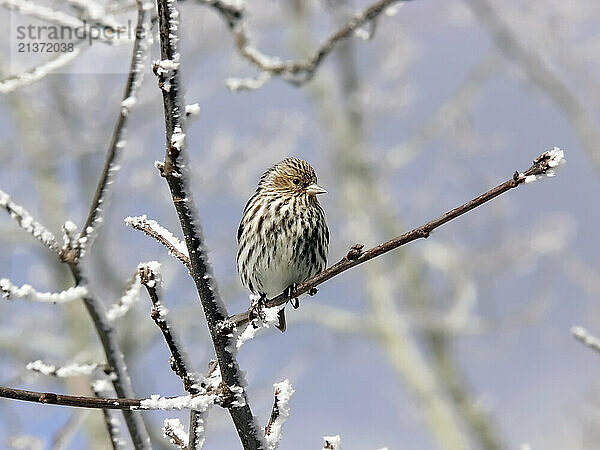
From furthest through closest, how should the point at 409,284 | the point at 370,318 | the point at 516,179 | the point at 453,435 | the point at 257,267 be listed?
1. the point at 409,284
2. the point at 370,318
3. the point at 453,435
4. the point at 257,267
5. the point at 516,179

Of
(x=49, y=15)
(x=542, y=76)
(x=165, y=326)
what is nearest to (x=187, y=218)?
(x=165, y=326)

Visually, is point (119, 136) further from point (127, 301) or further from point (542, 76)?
point (542, 76)

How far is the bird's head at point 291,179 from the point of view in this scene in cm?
306

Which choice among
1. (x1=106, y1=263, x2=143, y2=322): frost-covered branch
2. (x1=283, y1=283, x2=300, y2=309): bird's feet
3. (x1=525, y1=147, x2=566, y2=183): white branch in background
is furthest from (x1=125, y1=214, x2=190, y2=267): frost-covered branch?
(x1=525, y1=147, x2=566, y2=183): white branch in background

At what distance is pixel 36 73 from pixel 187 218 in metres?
1.60

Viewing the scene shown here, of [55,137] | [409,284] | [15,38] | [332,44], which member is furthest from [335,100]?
[332,44]

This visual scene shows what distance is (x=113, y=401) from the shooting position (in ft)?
4.61

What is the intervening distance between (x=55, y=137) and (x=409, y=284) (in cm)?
564

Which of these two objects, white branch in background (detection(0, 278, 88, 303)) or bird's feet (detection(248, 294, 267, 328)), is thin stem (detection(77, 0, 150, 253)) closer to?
white branch in background (detection(0, 278, 88, 303))

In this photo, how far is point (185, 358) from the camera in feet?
5.29

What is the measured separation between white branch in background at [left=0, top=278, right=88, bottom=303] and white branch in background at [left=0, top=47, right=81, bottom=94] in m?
0.86

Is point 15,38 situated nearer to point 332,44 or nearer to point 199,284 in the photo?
point 332,44

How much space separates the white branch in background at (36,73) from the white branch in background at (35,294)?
34.0 inches

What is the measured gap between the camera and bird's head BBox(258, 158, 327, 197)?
10.1 ft
